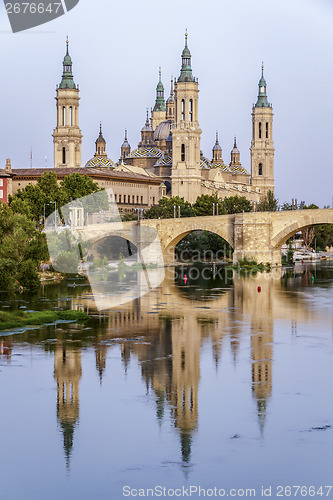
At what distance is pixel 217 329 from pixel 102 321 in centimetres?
525

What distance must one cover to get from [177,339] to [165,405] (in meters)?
10.9

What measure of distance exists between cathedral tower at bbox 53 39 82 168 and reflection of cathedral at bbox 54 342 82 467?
10487 centimetres

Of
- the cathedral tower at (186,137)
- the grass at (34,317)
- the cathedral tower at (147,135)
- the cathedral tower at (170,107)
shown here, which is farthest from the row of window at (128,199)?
the grass at (34,317)

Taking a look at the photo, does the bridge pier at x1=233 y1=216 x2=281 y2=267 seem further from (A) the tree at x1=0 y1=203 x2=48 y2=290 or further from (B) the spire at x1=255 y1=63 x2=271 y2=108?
(B) the spire at x1=255 y1=63 x2=271 y2=108

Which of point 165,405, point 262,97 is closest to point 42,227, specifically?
point 165,405

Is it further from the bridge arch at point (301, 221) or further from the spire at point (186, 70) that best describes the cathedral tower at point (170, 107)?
the bridge arch at point (301, 221)

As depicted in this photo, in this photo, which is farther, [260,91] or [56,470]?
[260,91]

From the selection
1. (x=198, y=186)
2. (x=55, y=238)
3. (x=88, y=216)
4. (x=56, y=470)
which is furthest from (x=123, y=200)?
(x=56, y=470)

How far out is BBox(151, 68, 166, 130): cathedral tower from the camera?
17250cm

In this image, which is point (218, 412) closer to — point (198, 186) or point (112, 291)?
point (112, 291)

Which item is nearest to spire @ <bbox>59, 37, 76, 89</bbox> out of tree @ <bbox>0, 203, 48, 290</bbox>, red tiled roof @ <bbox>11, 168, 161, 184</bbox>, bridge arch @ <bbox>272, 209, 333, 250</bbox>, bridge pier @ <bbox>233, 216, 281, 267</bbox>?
red tiled roof @ <bbox>11, 168, 161, 184</bbox>

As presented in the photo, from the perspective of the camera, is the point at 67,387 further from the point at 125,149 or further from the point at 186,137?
the point at 125,149

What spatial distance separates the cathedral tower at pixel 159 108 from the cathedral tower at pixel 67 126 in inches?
1464

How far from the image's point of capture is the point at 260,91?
165750mm
